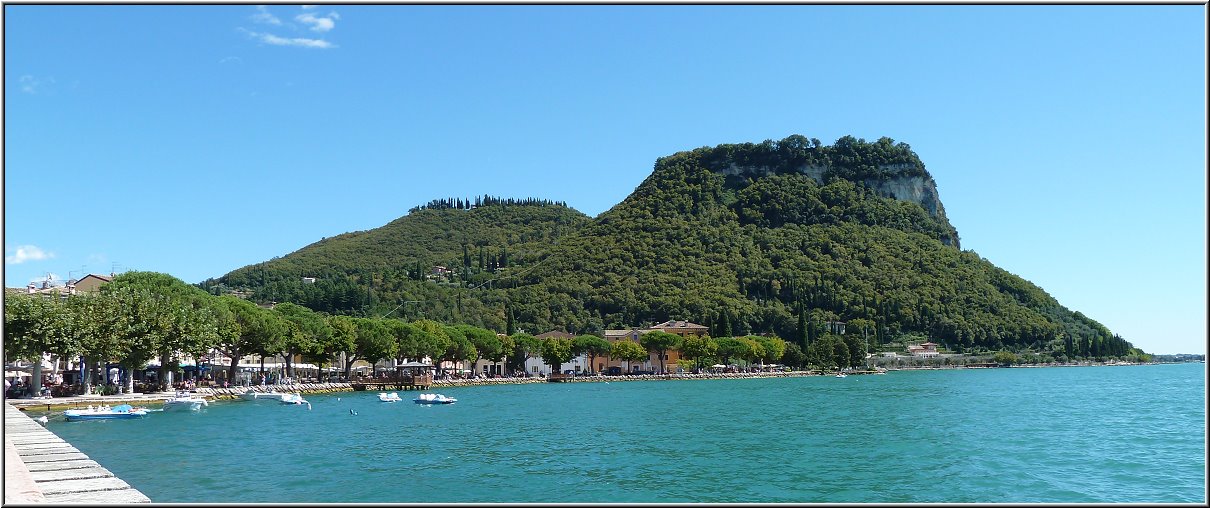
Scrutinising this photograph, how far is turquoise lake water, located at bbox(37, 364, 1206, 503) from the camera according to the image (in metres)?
24.1

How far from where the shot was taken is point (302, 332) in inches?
3093

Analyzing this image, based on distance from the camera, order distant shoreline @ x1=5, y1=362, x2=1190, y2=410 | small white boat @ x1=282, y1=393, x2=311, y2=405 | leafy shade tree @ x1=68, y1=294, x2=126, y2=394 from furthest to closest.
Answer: small white boat @ x1=282, y1=393, x2=311, y2=405 → leafy shade tree @ x1=68, y1=294, x2=126, y2=394 → distant shoreline @ x1=5, y1=362, x2=1190, y2=410

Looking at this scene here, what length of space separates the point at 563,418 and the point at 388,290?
130130 mm

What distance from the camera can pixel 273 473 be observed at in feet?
89.5

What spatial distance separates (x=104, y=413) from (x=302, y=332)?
34.6 metres

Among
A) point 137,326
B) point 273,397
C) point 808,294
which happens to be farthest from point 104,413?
point 808,294

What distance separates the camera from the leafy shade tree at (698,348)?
132500 mm

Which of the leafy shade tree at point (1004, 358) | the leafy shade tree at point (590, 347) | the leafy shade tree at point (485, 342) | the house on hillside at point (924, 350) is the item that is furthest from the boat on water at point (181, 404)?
the leafy shade tree at point (1004, 358)

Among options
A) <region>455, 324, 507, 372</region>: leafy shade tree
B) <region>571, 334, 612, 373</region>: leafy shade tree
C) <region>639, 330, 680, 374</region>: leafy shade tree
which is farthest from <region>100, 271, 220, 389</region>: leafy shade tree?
<region>639, 330, 680, 374</region>: leafy shade tree

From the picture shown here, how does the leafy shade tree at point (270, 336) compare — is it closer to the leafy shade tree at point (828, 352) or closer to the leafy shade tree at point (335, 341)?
the leafy shade tree at point (335, 341)

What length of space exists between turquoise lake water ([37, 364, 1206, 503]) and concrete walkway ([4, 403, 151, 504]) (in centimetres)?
200

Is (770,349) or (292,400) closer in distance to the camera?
(292,400)

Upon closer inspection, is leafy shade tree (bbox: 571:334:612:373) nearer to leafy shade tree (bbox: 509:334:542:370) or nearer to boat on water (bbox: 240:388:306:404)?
leafy shade tree (bbox: 509:334:542:370)

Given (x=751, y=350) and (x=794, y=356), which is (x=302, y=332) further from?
(x=794, y=356)
